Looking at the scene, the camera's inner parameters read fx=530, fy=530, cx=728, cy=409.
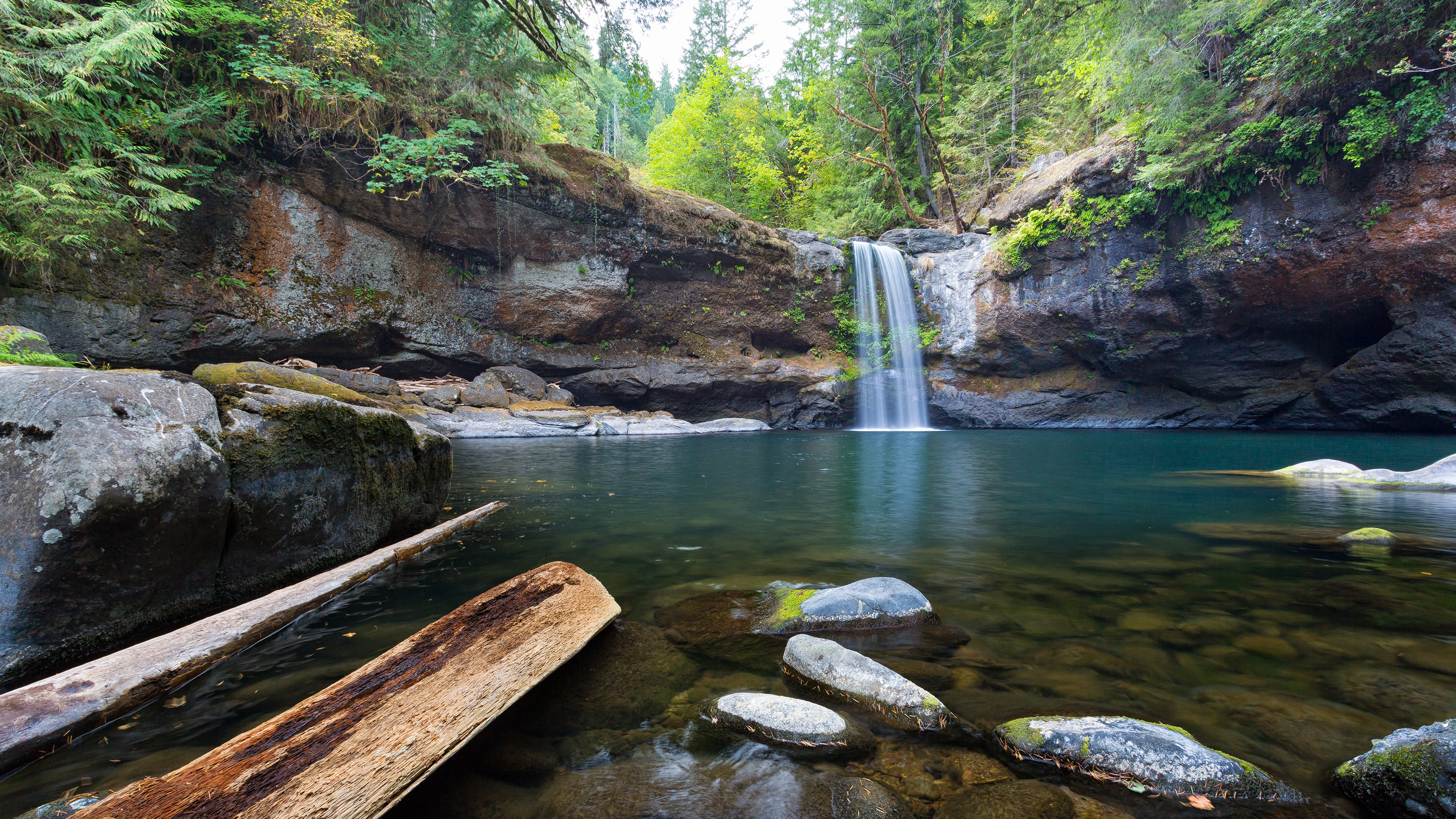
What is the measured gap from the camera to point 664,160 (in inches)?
1080

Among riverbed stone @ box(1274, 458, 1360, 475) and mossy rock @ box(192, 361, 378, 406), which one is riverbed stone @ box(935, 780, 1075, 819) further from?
riverbed stone @ box(1274, 458, 1360, 475)

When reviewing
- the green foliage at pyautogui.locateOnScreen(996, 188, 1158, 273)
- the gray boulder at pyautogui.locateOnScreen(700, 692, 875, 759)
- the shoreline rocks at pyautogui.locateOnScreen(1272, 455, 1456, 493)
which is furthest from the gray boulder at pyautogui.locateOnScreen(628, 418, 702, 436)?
the gray boulder at pyautogui.locateOnScreen(700, 692, 875, 759)

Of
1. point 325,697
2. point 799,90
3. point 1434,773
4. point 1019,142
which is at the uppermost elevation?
point 799,90

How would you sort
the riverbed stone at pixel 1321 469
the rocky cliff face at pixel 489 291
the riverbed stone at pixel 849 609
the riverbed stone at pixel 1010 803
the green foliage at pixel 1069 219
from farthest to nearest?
1. the green foliage at pixel 1069 219
2. the rocky cliff face at pixel 489 291
3. the riverbed stone at pixel 1321 469
4. the riverbed stone at pixel 849 609
5. the riverbed stone at pixel 1010 803

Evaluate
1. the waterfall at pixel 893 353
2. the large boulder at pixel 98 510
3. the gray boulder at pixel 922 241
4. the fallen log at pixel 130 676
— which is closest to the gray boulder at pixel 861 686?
the fallen log at pixel 130 676

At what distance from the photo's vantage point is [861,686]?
200cm

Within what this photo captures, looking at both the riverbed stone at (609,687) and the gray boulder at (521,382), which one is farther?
the gray boulder at (521,382)

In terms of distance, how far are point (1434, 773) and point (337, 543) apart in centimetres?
463

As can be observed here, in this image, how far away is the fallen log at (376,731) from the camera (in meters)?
1.08

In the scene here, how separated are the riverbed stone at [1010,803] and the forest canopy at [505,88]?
5.57m

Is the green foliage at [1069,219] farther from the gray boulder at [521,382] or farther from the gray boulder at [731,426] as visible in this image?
the gray boulder at [521,382]

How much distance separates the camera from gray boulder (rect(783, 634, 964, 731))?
186cm

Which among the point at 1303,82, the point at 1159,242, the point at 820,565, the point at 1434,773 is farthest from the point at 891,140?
the point at 1434,773

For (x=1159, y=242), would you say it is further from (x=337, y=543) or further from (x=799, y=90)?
(x=337, y=543)
